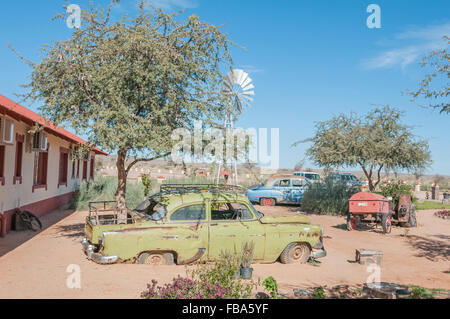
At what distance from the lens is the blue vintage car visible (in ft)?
74.0

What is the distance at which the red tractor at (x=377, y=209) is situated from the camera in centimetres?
1393

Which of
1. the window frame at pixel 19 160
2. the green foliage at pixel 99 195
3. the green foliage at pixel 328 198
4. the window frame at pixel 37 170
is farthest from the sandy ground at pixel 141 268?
the green foliage at pixel 99 195

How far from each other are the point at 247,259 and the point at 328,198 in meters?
12.5

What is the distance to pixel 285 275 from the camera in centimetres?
768

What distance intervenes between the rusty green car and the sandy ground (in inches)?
10.7

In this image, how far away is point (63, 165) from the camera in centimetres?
1995

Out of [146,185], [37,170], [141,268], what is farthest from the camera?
[146,185]

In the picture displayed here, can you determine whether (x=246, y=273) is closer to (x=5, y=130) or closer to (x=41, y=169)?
(x=5, y=130)

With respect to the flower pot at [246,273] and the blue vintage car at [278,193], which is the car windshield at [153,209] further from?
the blue vintage car at [278,193]

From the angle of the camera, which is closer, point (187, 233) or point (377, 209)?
point (187, 233)

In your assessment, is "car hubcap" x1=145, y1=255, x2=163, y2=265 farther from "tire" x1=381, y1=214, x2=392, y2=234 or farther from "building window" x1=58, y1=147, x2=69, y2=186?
"building window" x1=58, y1=147, x2=69, y2=186

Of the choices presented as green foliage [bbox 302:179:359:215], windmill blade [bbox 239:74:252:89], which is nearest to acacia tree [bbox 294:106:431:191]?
green foliage [bbox 302:179:359:215]

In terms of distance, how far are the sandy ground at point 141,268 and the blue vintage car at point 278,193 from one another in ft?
29.6

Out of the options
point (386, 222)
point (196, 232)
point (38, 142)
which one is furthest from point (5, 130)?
point (386, 222)
